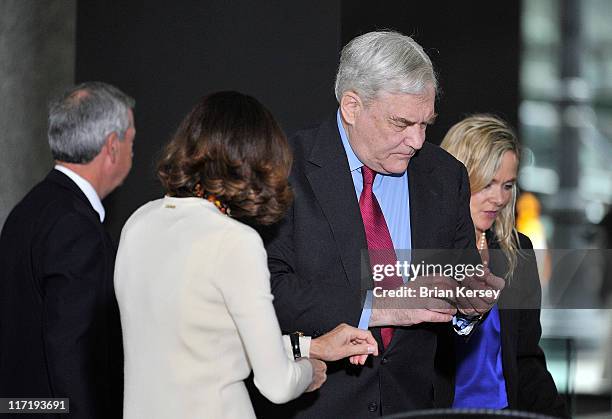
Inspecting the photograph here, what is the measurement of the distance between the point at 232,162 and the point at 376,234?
0.72 m

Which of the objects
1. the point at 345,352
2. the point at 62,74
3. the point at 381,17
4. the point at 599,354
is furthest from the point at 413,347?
the point at 599,354

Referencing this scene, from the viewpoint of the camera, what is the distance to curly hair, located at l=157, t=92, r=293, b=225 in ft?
7.55

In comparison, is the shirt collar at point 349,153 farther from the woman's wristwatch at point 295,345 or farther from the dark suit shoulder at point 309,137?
the woman's wristwatch at point 295,345

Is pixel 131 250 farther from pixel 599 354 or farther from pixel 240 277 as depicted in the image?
pixel 599 354

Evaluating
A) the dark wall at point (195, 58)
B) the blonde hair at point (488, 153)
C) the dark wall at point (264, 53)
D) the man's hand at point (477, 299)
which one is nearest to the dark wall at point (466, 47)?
the dark wall at point (264, 53)

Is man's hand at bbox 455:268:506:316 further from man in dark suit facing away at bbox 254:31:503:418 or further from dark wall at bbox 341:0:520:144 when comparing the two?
dark wall at bbox 341:0:520:144

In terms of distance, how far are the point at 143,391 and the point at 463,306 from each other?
93 centimetres

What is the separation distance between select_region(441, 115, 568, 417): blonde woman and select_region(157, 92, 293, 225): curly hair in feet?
4.02

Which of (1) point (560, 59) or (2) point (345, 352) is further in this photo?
(1) point (560, 59)

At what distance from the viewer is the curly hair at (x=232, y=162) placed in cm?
230

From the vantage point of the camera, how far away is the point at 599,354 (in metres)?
10.1

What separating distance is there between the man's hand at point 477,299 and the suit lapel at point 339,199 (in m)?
0.28

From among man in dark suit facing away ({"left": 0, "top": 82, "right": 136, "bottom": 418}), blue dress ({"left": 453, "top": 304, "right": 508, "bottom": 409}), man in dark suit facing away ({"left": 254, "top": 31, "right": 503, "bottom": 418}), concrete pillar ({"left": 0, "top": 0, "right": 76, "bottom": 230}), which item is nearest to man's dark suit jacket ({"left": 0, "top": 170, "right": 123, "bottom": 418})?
man in dark suit facing away ({"left": 0, "top": 82, "right": 136, "bottom": 418})

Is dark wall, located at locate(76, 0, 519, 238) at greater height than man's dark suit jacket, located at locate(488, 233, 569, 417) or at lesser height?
greater
